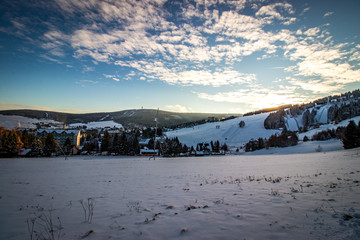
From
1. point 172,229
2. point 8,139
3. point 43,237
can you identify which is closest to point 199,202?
point 172,229

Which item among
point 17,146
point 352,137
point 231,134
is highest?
point 231,134

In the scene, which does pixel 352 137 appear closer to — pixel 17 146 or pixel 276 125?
pixel 17 146

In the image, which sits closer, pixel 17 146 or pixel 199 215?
pixel 199 215

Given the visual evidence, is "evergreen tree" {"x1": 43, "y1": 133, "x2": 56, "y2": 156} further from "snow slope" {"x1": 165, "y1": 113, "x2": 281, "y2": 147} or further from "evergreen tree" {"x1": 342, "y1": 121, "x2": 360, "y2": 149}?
"snow slope" {"x1": 165, "y1": 113, "x2": 281, "y2": 147}

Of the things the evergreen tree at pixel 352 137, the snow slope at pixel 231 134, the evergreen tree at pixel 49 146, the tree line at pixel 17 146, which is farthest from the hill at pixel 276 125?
the tree line at pixel 17 146

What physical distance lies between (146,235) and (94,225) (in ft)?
6.29

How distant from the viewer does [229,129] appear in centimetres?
19300

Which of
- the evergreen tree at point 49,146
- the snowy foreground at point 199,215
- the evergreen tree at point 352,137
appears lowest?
the evergreen tree at point 49,146

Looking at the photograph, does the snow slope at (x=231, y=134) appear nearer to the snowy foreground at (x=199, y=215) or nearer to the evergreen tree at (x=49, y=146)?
the evergreen tree at (x=49, y=146)

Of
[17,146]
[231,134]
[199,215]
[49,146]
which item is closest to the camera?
[199,215]

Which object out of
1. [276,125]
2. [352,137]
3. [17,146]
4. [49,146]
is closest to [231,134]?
[276,125]

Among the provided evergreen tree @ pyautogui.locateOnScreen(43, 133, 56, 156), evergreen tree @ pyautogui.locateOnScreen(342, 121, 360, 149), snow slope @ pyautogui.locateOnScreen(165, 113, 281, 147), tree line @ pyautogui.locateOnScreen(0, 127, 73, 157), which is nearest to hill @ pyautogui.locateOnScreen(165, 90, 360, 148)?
snow slope @ pyautogui.locateOnScreen(165, 113, 281, 147)

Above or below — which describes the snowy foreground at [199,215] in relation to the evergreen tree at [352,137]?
below

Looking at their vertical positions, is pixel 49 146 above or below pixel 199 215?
below
